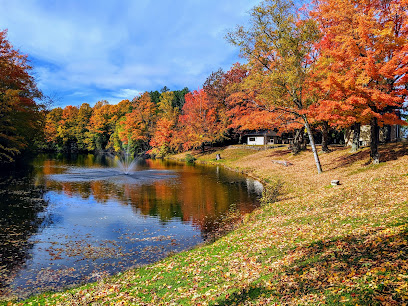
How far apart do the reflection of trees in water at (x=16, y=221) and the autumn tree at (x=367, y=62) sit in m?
23.6

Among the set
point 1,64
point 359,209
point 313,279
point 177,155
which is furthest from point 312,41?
point 177,155

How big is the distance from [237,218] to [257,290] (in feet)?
39.1

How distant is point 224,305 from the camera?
7375 millimetres

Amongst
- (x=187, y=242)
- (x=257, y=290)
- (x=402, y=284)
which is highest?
(x=402, y=284)

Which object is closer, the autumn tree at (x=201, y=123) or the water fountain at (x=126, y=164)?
the water fountain at (x=126, y=164)

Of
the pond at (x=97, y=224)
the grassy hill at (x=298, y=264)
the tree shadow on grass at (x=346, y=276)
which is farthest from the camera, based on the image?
the pond at (x=97, y=224)

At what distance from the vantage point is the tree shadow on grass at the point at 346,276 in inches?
248

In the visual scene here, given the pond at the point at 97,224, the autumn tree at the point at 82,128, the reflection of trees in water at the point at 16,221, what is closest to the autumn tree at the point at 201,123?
the pond at the point at 97,224

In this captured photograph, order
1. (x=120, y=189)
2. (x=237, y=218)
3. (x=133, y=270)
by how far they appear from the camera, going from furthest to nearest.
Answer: (x=120, y=189), (x=237, y=218), (x=133, y=270)

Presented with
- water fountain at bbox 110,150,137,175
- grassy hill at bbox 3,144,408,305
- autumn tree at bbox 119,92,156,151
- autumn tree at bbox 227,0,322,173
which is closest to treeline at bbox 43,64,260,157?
autumn tree at bbox 119,92,156,151

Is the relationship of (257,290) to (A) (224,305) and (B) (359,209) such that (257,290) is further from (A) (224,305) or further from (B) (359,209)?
(B) (359,209)

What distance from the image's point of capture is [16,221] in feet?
61.0

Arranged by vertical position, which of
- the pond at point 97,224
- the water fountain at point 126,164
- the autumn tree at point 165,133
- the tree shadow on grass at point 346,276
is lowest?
the pond at point 97,224

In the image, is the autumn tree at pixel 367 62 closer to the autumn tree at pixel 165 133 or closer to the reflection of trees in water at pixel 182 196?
the reflection of trees in water at pixel 182 196
